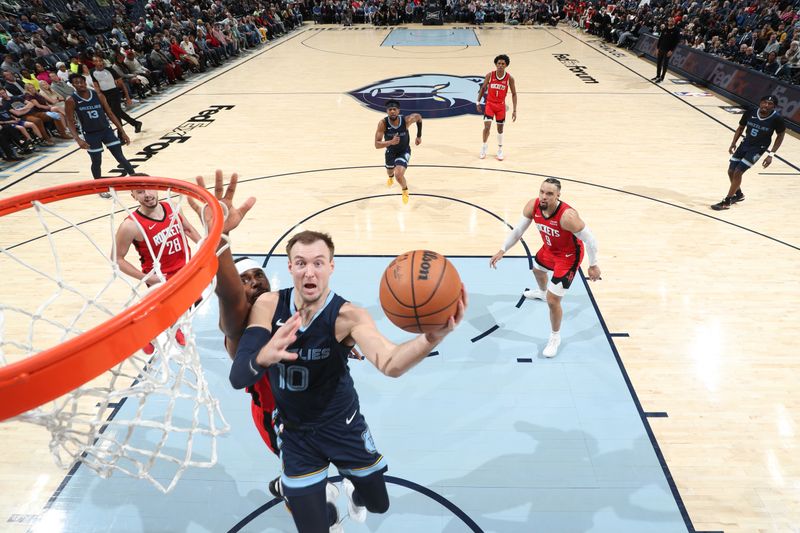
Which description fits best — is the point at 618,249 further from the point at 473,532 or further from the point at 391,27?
the point at 391,27

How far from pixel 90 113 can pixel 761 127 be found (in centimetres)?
937

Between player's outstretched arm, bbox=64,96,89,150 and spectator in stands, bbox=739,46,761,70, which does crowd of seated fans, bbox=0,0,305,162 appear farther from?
spectator in stands, bbox=739,46,761,70

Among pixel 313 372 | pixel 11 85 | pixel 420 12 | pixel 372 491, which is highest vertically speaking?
pixel 420 12

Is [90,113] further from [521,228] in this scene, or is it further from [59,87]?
[521,228]

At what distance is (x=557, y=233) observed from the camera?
4.36 meters

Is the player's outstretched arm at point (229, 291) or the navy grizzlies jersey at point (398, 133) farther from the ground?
the player's outstretched arm at point (229, 291)

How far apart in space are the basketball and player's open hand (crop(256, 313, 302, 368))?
1.65 feet

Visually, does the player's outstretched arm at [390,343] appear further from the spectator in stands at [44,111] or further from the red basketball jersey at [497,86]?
the spectator in stands at [44,111]

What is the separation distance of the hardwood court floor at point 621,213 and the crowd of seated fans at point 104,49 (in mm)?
891

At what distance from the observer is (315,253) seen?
2.34m

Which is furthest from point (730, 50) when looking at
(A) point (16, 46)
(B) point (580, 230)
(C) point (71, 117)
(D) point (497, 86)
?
(A) point (16, 46)

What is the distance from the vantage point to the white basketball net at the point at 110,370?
7.87 ft

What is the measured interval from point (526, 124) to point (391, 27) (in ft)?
58.2

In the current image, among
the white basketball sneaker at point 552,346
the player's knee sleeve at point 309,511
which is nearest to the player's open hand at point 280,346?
the player's knee sleeve at point 309,511
